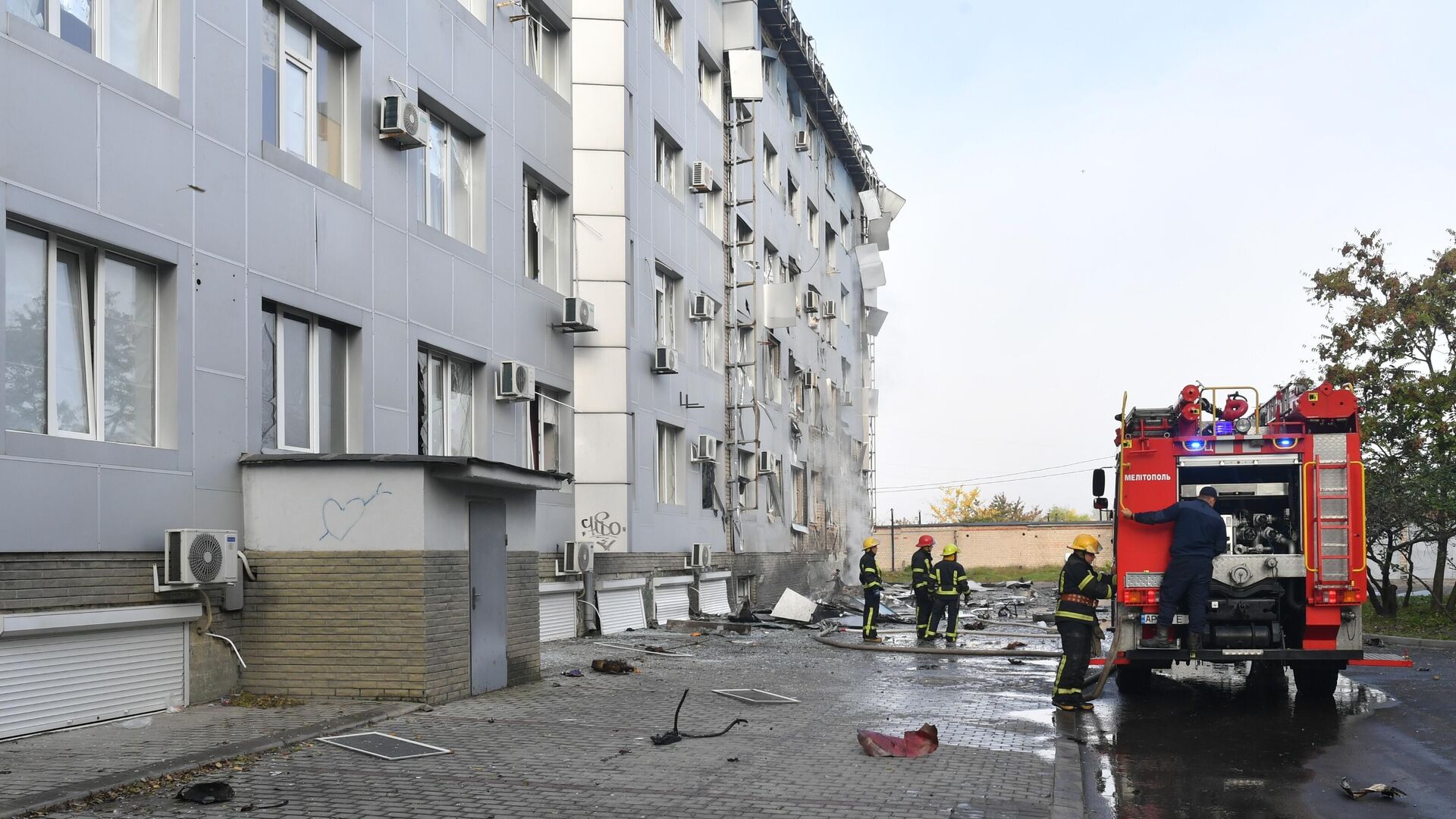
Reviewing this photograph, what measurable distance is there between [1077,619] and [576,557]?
9.11 m

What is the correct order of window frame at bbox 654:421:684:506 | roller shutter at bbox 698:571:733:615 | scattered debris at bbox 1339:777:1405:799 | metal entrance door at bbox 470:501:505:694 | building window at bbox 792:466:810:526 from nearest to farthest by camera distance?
scattered debris at bbox 1339:777:1405:799
metal entrance door at bbox 470:501:505:694
window frame at bbox 654:421:684:506
roller shutter at bbox 698:571:733:615
building window at bbox 792:466:810:526

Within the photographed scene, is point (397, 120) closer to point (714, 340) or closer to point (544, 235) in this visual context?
point (544, 235)

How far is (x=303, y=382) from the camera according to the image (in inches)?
516

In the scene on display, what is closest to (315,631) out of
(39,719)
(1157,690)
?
(39,719)

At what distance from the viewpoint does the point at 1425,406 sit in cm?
2395

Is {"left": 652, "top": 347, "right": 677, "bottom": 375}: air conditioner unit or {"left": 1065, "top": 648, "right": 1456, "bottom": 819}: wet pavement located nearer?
{"left": 1065, "top": 648, "right": 1456, "bottom": 819}: wet pavement

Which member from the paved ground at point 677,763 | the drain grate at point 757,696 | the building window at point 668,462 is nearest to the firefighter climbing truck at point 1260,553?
the paved ground at point 677,763

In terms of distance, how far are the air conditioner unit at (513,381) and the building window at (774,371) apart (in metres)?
15.9

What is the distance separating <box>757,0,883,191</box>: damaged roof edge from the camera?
3441cm

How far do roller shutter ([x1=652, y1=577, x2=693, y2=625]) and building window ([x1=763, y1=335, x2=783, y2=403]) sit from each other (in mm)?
9221

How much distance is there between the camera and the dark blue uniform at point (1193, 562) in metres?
12.7

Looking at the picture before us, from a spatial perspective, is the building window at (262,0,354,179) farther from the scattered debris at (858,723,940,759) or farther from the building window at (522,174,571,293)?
the scattered debris at (858,723,940,759)

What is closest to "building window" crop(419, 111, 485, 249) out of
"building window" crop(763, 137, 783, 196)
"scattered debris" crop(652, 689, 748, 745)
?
"scattered debris" crop(652, 689, 748, 745)

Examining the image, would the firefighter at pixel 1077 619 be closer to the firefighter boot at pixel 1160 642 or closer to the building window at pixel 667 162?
the firefighter boot at pixel 1160 642
